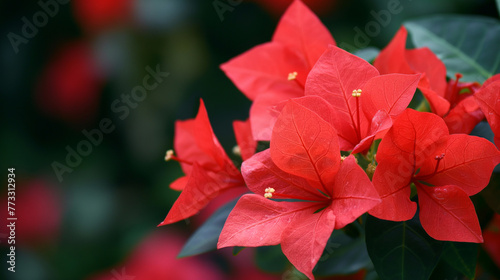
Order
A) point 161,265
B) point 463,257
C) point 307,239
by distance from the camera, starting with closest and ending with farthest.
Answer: point 307,239, point 463,257, point 161,265

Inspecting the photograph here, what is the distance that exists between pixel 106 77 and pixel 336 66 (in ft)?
4.03

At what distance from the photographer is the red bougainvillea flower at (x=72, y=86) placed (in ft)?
5.34

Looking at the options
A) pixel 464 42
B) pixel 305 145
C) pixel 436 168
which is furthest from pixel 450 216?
pixel 464 42

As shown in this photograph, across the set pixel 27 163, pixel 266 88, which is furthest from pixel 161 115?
pixel 266 88

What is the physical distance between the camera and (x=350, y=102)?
51 cm

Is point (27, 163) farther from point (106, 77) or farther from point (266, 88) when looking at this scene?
point (266, 88)

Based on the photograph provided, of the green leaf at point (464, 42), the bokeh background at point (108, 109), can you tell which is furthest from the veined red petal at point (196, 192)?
the bokeh background at point (108, 109)

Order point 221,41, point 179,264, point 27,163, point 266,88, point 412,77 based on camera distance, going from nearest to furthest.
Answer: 1. point 412,77
2. point 266,88
3. point 179,264
4. point 221,41
5. point 27,163

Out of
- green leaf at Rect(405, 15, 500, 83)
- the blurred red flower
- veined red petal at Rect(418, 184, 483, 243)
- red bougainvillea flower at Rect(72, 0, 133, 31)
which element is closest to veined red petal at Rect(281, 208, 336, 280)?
veined red petal at Rect(418, 184, 483, 243)

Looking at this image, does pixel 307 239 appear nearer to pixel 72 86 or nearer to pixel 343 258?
pixel 343 258

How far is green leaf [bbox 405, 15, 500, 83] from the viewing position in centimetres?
69

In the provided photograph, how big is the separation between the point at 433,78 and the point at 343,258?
31cm

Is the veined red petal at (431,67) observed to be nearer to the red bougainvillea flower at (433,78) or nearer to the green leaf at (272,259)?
the red bougainvillea flower at (433,78)

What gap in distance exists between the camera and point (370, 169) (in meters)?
0.53
